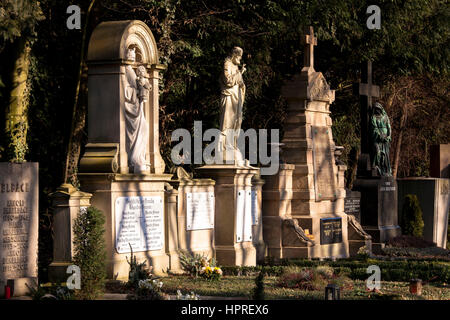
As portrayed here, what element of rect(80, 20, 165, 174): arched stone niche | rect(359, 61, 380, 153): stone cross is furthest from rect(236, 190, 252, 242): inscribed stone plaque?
rect(359, 61, 380, 153): stone cross

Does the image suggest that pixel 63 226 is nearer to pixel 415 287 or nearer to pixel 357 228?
pixel 415 287

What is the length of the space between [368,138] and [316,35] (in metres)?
3.40

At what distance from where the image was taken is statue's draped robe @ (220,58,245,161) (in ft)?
57.3

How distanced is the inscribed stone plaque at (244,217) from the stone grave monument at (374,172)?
6315 millimetres

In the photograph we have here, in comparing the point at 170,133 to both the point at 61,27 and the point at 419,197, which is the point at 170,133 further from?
the point at 419,197

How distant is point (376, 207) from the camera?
23.5 metres

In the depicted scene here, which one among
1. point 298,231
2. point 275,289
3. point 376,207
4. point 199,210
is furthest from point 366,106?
point 275,289

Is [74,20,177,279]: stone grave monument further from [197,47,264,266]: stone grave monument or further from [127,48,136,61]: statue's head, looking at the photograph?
[197,47,264,266]: stone grave monument

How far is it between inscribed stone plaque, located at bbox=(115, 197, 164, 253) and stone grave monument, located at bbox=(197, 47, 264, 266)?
2053 mm

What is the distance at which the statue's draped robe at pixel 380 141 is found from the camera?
78.6 ft

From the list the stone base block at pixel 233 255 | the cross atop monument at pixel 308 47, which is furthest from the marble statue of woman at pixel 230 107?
the cross atop monument at pixel 308 47

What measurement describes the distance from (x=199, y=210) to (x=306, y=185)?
373 centimetres

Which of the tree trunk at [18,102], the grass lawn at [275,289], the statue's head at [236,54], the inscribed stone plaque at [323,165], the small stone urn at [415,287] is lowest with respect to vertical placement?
the grass lawn at [275,289]

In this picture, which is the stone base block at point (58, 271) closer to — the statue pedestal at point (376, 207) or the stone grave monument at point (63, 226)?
the stone grave monument at point (63, 226)
